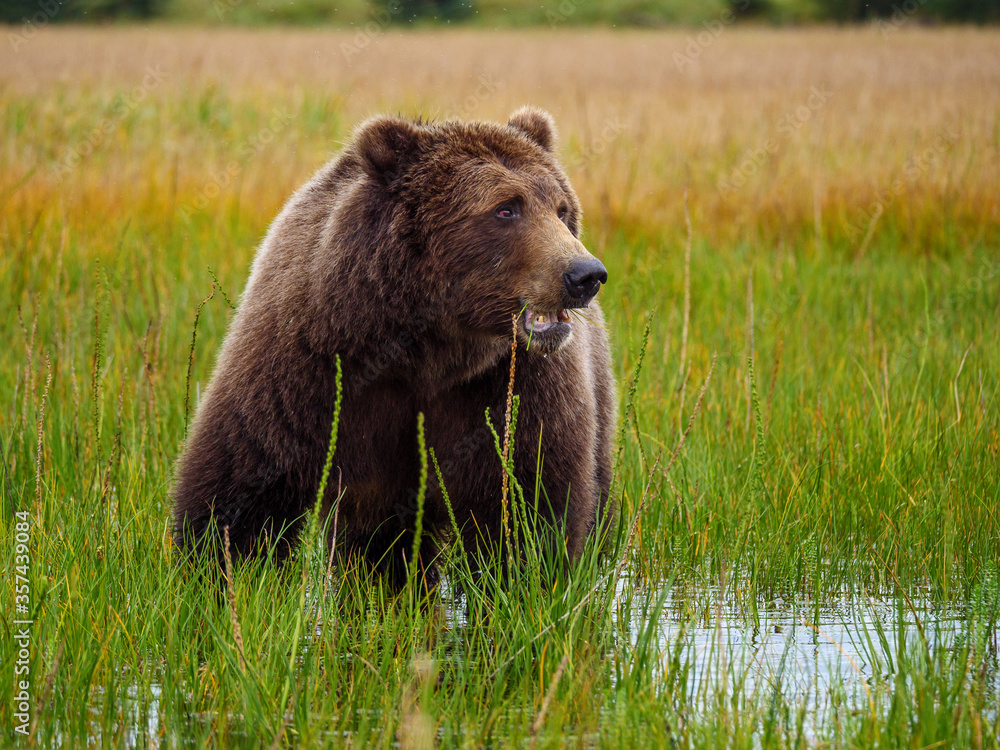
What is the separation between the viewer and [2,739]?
2.62 m

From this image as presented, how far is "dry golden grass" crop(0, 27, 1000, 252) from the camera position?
9.96 metres

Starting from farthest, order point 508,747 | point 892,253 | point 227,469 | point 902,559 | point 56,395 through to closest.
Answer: point 892,253 < point 56,395 < point 902,559 < point 227,469 < point 508,747

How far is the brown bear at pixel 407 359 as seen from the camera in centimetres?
364

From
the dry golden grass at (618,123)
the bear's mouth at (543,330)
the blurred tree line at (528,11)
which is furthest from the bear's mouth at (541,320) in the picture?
the blurred tree line at (528,11)

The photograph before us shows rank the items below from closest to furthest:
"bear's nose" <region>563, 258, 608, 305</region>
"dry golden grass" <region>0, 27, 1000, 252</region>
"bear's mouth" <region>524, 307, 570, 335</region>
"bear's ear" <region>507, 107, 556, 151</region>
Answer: "bear's nose" <region>563, 258, 608, 305</region>, "bear's mouth" <region>524, 307, 570, 335</region>, "bear's ear" <region>507, 107, 556, 151</region>, "dry golden grass" <region>0, 27, 1000, 252</region>

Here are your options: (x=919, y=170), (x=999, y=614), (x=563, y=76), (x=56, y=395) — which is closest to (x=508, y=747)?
(x=999, y=614)

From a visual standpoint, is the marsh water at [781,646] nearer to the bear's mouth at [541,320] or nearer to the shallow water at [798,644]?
the shallow water at [798,644]

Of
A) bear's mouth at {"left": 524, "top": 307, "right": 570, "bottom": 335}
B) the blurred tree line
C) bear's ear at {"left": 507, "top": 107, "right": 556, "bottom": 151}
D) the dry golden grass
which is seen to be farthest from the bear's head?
the blurred tree line

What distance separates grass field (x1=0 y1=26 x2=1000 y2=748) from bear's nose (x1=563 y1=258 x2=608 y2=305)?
14.1 inches

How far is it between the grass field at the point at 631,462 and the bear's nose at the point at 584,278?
1.17 ft

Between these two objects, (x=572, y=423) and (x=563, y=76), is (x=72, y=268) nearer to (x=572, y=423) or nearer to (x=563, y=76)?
(x=572, y=423)

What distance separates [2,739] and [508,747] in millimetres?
1249

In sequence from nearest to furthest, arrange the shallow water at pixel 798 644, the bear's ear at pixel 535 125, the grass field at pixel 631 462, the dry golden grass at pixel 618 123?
1. the grass field at pixel 631 462
2. the shallow water at pixel 798 644
3. the bear's ear at pixel 535 125
4. the dry golden grass at pixel 618 123

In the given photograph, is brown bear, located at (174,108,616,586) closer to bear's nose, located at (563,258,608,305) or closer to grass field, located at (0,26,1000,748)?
bear's nose, located at (563,258,608,305)
